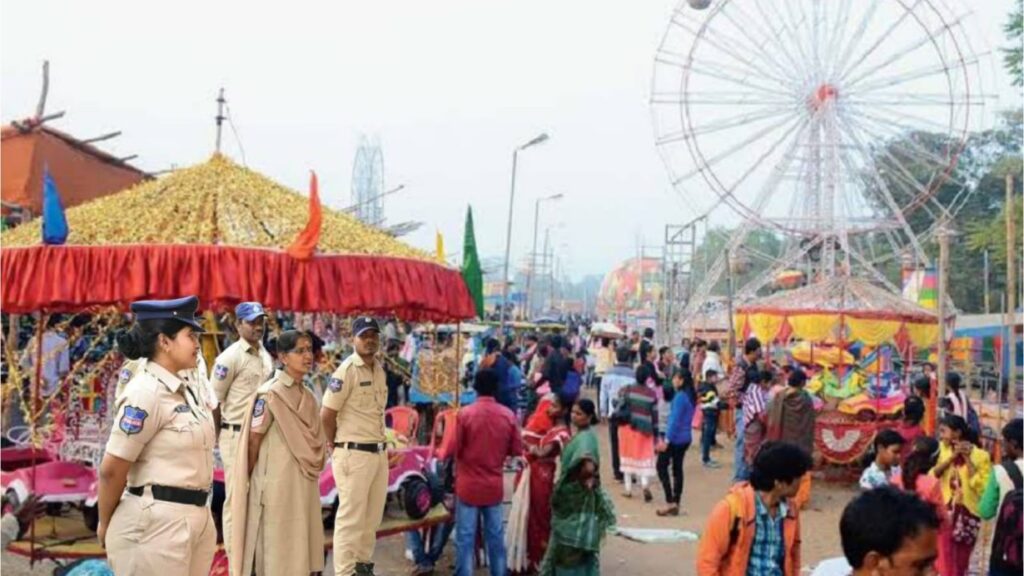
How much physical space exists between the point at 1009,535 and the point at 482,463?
311cm

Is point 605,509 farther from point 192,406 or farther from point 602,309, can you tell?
point 602,309

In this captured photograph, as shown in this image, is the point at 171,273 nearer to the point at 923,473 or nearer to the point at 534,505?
the point at 534,505

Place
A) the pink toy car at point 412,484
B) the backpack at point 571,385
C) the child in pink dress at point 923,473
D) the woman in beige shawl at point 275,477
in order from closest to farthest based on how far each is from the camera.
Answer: the woman in beige shawl at point 275,477 < the child in pink dress at point 923,473 < the pink toy car at point 412,484 < the backpack at point 571,385

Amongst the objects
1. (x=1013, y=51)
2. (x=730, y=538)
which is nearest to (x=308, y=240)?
(x=730, y=538)

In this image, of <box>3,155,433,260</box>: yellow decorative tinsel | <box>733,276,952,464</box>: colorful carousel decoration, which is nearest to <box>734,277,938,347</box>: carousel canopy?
<box>733,276,952,464</box>: colorful carousel decoration

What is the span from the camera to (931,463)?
586 cm

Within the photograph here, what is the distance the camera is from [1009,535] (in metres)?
4.73

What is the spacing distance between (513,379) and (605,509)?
6104 millimetres

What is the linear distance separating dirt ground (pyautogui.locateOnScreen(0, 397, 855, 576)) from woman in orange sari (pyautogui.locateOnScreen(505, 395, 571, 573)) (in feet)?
2.03

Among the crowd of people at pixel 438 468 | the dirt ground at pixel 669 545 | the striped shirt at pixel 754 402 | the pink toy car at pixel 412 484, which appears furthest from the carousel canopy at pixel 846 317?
the pink toy car at pixel 412 484

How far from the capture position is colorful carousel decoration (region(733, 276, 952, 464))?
39.1 ft

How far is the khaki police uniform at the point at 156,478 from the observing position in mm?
3682

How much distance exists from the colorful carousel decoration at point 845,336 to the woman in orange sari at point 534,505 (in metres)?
5.86

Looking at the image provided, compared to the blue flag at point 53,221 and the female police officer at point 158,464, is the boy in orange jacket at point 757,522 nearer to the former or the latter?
the female police officer at point 158,464
